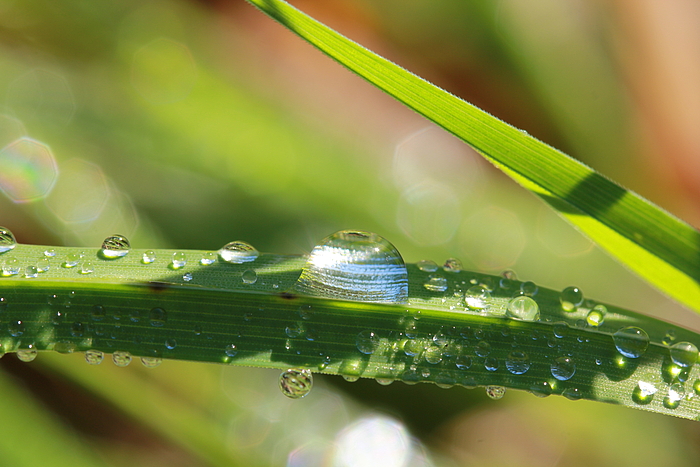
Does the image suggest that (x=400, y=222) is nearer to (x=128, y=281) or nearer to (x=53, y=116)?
(x=128, y=281)

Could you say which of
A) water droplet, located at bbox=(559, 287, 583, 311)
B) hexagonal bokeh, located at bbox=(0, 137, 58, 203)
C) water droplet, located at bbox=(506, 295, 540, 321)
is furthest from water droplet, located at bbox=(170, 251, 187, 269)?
hexagonal bokeh, located at bbox=(0, 137, 58, 203)

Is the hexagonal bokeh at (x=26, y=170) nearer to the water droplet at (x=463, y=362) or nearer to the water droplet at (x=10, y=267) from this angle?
the water droplet at (x=10, y=267)

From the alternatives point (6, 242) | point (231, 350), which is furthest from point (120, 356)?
point (6, 242)

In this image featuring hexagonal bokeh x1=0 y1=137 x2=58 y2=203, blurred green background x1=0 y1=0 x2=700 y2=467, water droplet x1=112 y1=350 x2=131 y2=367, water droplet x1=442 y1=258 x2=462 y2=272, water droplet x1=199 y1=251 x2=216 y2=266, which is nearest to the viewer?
water droplet x1=112 y1=350 x2=131 y2=367

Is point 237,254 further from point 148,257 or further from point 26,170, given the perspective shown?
point 26,170

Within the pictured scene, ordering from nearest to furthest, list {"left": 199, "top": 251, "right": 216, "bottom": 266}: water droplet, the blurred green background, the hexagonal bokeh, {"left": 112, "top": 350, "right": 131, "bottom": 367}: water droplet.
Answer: {"left": 112, "top": 350, "right": 131, "bottom": 367}: water droplet, {"left": 199, "top": 251, "right": 216, "bottom": 266}: water droplet, the blurred green background, the hexagonal bokeh

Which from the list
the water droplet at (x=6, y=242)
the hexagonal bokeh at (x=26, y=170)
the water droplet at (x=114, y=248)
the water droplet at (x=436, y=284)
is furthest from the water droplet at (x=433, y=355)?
the hexagonal bokeh at (x=26, y=170)

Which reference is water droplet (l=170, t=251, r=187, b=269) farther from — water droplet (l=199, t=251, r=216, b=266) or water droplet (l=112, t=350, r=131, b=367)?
water droplet (l=112, t=350, r=131, b=367)
